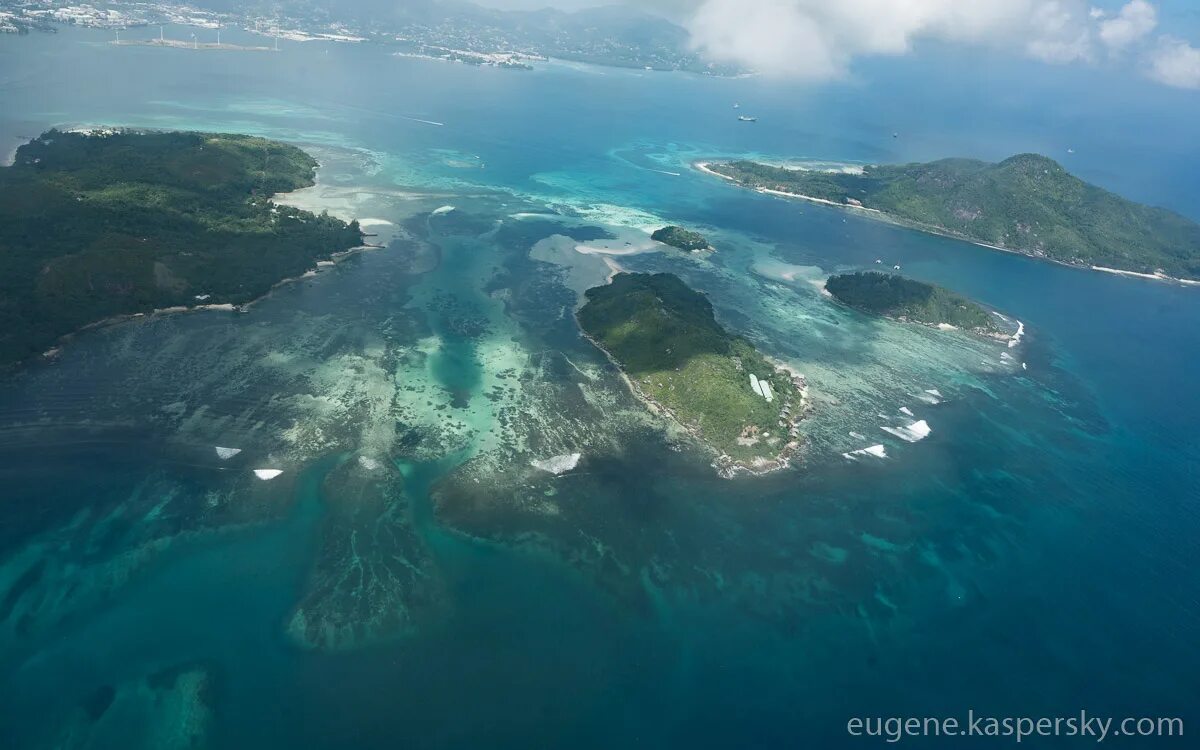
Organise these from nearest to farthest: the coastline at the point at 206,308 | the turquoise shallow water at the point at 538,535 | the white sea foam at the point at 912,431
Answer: the turquoise shallow water at the point at 538,535 < the coastline at the point at 206,308 < the white sea foam at the point at 912,431

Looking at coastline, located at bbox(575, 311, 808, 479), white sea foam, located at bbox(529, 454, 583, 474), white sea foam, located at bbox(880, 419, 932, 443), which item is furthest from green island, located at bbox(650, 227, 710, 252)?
white sea foam, located at bbox(529, 454, 583, 474)

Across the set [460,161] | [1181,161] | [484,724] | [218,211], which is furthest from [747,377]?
[1181,161]

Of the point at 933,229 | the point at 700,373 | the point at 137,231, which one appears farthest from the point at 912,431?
the point at 137,231

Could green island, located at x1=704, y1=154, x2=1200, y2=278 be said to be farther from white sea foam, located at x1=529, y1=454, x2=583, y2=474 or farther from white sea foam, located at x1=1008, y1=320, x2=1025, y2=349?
white sea foam, located at x1=529, y1=454, x2=583, y2=474

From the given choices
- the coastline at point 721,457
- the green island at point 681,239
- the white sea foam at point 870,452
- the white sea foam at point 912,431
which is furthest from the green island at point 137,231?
the white sea foam at point 912,431

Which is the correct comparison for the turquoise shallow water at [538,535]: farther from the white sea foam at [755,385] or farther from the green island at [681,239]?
the green island at [681,239]

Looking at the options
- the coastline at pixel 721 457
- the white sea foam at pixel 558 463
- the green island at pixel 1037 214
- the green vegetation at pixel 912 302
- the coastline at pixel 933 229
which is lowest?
the white sea foam at pixel 558 463

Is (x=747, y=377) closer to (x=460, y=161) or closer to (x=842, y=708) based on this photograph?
(x=842, y=708)
